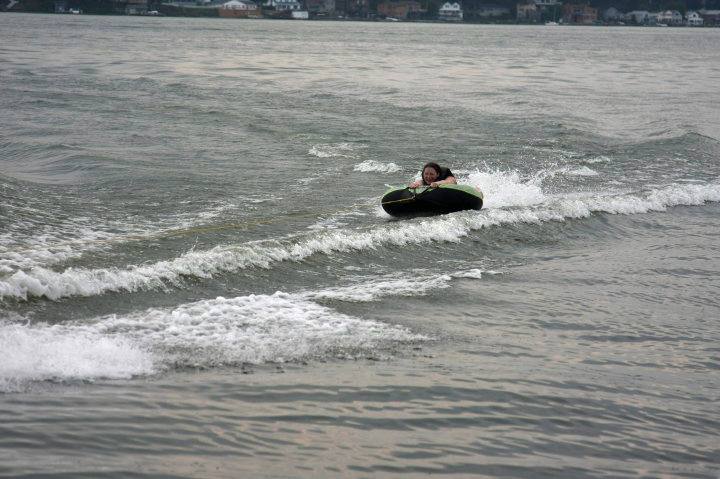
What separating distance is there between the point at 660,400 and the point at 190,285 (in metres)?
5.09

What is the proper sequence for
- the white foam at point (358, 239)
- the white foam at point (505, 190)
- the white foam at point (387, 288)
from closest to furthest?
the white foam at point (358, 239)
the white foam at point (387, 288)
the white foam at point (505, 190)

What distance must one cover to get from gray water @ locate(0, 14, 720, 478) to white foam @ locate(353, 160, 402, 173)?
105mm

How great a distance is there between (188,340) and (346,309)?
179 cm

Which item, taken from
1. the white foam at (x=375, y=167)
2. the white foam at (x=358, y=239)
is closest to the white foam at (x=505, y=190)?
the white foam at (x=358, y=239)

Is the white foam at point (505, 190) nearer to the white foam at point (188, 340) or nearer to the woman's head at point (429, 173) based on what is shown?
the woman's head at point (429, 173)

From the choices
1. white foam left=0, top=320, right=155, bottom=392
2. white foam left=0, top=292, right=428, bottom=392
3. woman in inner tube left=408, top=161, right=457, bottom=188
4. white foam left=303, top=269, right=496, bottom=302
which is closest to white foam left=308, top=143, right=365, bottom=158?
woman in inner tube left=408, top=161, right=457, bottom=188

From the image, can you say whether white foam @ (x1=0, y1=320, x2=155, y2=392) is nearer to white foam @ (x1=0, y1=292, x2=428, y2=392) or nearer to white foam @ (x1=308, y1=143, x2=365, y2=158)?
white foam @ (x1=0, y1=292, x2=428, y2=392)

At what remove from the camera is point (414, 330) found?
7418mm

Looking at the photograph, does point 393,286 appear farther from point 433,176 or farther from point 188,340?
point 433,176

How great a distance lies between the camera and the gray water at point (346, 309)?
16.7 ft

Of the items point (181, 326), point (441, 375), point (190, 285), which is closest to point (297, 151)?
point (190, 285)

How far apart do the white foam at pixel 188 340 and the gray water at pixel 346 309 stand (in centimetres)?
3

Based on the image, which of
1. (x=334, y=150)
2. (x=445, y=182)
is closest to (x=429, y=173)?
(x=445, y=182)

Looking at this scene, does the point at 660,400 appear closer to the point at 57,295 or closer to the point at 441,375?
the point at 441,375
